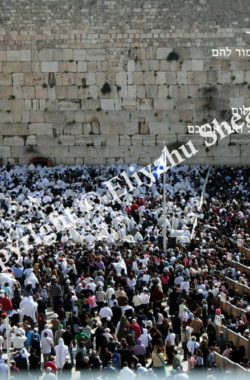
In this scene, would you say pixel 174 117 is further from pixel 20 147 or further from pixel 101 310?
pixel 101 310

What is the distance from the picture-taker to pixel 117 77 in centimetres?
3950

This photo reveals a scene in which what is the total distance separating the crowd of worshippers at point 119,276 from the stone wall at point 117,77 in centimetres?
192

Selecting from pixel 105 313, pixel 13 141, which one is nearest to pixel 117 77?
pixel 13 141

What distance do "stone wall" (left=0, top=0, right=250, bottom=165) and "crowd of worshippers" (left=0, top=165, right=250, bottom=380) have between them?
1.92m

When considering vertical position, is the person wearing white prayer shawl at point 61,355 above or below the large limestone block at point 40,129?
below

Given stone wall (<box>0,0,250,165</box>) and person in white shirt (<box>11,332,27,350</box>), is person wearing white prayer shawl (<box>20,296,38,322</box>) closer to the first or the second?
person in white shirt (<box>11,332,27,350</box>)

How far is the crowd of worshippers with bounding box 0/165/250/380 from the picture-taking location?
880 inches

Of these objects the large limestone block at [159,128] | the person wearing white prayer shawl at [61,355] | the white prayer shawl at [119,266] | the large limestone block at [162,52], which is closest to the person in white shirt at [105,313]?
the person wearing white prayer shawl at [61,355]

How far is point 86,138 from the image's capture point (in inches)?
1570

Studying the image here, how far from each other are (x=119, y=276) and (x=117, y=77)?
13.9m

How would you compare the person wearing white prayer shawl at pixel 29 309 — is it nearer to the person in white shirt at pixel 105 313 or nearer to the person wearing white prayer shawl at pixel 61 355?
the person in white shirt at pixel 105 313

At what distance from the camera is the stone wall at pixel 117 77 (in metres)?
39.0

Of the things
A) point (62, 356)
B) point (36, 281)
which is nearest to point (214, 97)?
point (36, 281)

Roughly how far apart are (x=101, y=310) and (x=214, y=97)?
1627 cm
